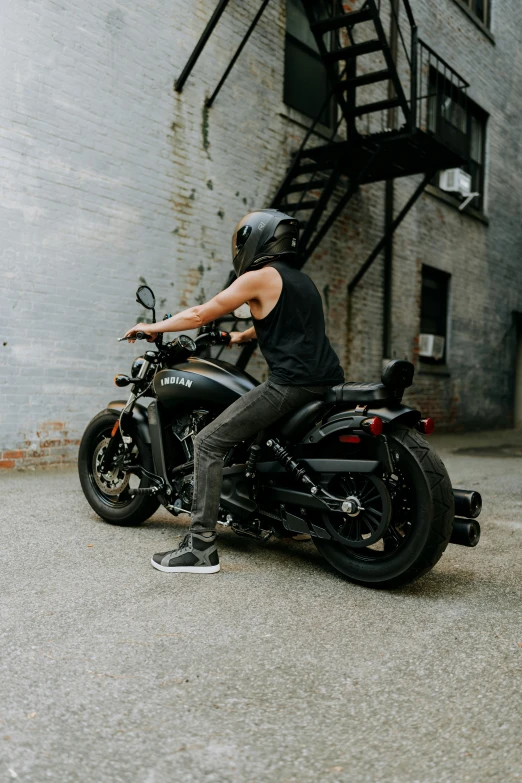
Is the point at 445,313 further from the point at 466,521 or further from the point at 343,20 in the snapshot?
the point at 466,521

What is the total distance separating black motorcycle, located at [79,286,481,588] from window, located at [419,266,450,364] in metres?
9.46

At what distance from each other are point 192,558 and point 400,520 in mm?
1043

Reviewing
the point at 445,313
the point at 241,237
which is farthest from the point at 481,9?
the point at 241,237

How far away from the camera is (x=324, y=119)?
10820mm

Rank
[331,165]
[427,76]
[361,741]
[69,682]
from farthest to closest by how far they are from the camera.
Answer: [427,76] → [331,165] → [69,682] → [361,741]

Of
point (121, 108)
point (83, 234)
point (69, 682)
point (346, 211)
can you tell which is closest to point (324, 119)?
point (346, 211)

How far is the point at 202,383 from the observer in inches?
157

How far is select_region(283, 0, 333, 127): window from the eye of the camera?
395 inches

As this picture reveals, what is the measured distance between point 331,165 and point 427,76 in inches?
189

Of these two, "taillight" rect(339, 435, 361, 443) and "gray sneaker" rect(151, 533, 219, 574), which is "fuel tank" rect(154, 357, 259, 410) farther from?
"gray sneaker" rect(151, 533, 219, 574)

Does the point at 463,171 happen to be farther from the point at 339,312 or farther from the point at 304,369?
the point at 304,369

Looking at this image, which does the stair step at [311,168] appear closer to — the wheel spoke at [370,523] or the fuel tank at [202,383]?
the fuel tank at [202,383]

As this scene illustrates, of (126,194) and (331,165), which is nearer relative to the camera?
(126,194)

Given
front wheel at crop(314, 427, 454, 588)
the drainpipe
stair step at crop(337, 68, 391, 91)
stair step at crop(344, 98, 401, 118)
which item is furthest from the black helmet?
the drainpipe
